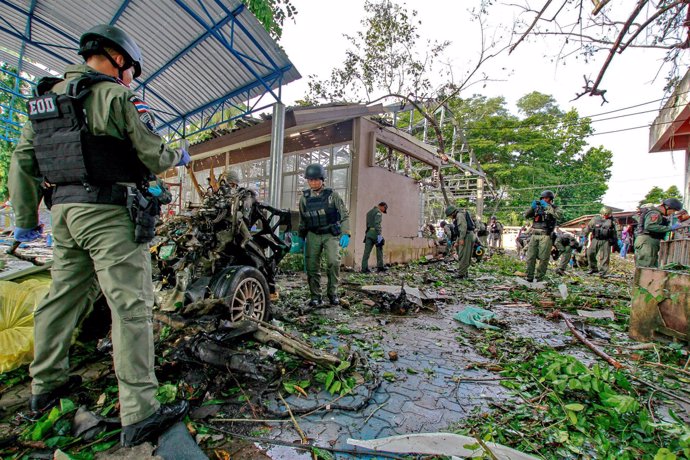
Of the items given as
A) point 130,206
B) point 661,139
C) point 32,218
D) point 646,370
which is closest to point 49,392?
point 32,218

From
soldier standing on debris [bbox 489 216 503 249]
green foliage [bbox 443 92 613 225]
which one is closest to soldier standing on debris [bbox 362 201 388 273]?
soldier standing on debris [bbox 489 216 503 249]

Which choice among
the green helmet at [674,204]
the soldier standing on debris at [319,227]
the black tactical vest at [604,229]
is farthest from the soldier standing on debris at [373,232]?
the black tactical vest at [604,229]

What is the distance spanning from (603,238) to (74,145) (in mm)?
11395

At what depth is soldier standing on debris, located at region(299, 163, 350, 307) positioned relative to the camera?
4586 mm

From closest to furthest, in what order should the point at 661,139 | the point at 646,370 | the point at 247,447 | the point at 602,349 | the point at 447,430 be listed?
the point at 247,447 < the point at 447,430 < the point at 646,370 < the point at 602,349 < the point at 661,139

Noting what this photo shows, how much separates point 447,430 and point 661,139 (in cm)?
1121

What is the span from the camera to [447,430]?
1.82m

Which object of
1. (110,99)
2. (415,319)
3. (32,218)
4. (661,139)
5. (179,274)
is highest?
(661,139)

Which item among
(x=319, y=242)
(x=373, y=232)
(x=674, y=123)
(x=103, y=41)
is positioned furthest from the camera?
(x=373, y=232)

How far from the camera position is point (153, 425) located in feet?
5.26

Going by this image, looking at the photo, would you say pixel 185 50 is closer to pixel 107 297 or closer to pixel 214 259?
pixel 214 259

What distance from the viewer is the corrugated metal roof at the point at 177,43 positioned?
19.4 ft

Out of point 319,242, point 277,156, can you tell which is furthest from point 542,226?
point 277,156

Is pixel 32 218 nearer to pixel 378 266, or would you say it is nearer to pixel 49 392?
pixel 49 392
